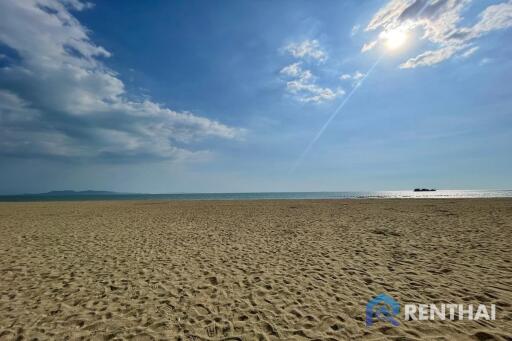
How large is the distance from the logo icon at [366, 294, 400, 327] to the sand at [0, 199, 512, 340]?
139mm

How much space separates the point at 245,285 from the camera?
6.13 metres

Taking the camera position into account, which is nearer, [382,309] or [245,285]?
[382,309]

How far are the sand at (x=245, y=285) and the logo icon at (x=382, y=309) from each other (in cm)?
14

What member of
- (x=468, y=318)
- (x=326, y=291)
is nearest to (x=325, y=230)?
(x=326, y=291)

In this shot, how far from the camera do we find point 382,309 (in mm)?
4887

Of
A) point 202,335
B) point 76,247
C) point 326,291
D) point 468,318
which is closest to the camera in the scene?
point 202,335

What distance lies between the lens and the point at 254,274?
6863 mm

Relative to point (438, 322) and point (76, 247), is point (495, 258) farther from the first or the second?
point (76, 247)

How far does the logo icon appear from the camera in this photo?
4.54 metres

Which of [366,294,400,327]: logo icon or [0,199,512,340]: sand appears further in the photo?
[366,294,400,327]: logo icon

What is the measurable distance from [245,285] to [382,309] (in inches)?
132

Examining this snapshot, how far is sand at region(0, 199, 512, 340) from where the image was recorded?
14.1 feet

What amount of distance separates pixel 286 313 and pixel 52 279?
7043mm

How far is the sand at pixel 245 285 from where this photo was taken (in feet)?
14.1
